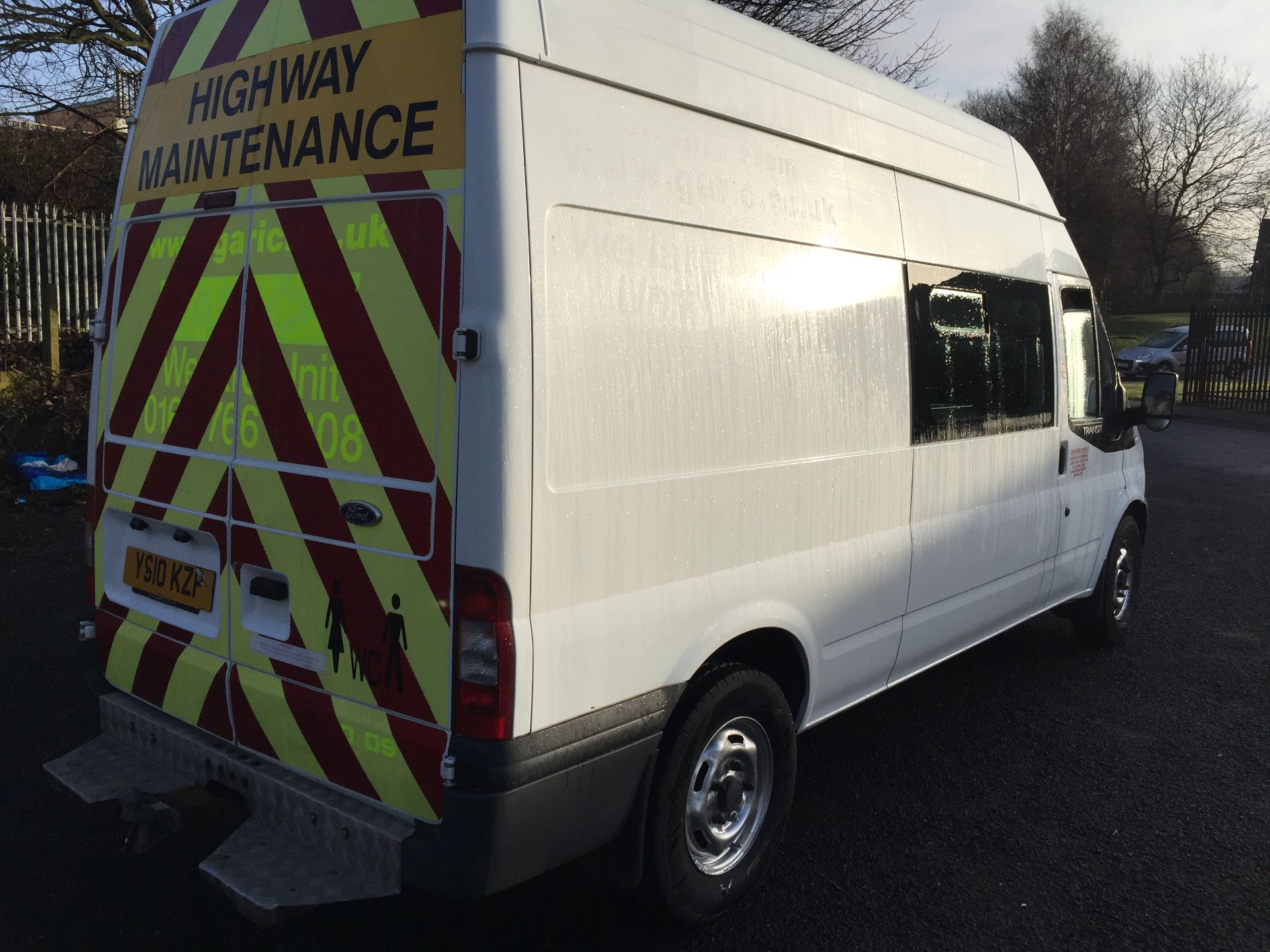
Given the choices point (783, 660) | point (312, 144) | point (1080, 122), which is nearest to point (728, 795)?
point (783, 660)

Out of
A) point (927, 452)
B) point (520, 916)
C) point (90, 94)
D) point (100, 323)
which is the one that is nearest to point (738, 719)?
point (520, 916)

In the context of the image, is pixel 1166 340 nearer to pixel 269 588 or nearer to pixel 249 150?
pixel 249 150

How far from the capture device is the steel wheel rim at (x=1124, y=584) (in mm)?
5860

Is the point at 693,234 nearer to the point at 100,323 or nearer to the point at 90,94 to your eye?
the point at 100,323

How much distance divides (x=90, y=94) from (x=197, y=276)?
10109mm

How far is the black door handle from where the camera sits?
9.25 feet

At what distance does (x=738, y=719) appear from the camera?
3139 millimetres

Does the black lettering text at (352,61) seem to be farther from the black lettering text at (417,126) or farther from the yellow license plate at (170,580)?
the yellow license plate at (170,580)

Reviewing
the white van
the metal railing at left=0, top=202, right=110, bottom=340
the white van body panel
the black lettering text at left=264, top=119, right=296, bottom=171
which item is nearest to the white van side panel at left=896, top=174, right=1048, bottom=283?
the white van body panel

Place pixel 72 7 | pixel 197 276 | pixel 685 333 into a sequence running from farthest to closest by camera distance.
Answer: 1. pixel 72 7
2. pixel 197 276
3. pixel 685 333

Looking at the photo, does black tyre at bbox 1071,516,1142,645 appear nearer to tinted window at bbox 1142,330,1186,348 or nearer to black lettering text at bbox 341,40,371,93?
black lettering text at bbox 341,40,371,93

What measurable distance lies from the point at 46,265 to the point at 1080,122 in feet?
156

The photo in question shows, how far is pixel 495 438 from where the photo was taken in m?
Answer: 2.36

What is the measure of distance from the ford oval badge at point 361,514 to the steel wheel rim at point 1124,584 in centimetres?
464
